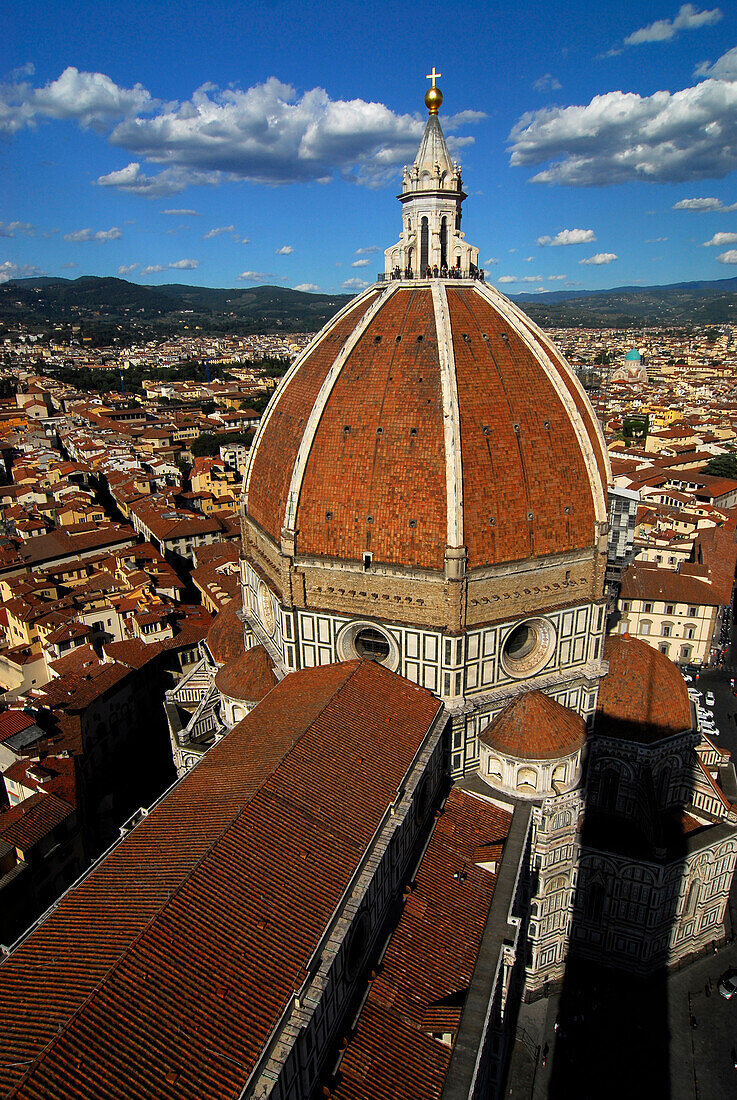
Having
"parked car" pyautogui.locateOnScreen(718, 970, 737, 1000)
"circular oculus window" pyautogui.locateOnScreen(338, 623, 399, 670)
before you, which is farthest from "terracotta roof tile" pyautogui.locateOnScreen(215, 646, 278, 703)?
"parked car" pyautogui.locateOnScreen(718, 970, 737, 1000)

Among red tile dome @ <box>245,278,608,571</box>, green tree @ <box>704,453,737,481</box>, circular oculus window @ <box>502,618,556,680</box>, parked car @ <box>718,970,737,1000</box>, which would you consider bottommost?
parked car @ <box>718,970,737,1000</box>

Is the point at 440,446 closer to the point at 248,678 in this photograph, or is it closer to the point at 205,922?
the point at 248,678

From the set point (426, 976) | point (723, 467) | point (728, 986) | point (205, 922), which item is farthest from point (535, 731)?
point (723, 467)

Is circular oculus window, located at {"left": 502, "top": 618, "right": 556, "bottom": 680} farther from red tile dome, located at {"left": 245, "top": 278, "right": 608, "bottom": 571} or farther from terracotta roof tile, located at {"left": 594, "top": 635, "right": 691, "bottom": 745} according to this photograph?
terracotta roof tile, located at {"left": 594, "top": 635, "right": 691, "bottom": 745}

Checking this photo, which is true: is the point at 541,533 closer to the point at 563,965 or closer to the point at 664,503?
the point at 563,965

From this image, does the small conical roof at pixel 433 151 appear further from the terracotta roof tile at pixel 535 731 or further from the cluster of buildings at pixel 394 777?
the terracotta roof tile at pixel 535 731

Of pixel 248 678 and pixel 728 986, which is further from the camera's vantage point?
pixel 728 986

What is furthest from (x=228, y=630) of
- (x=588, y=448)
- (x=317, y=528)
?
(x=588, y=448)
